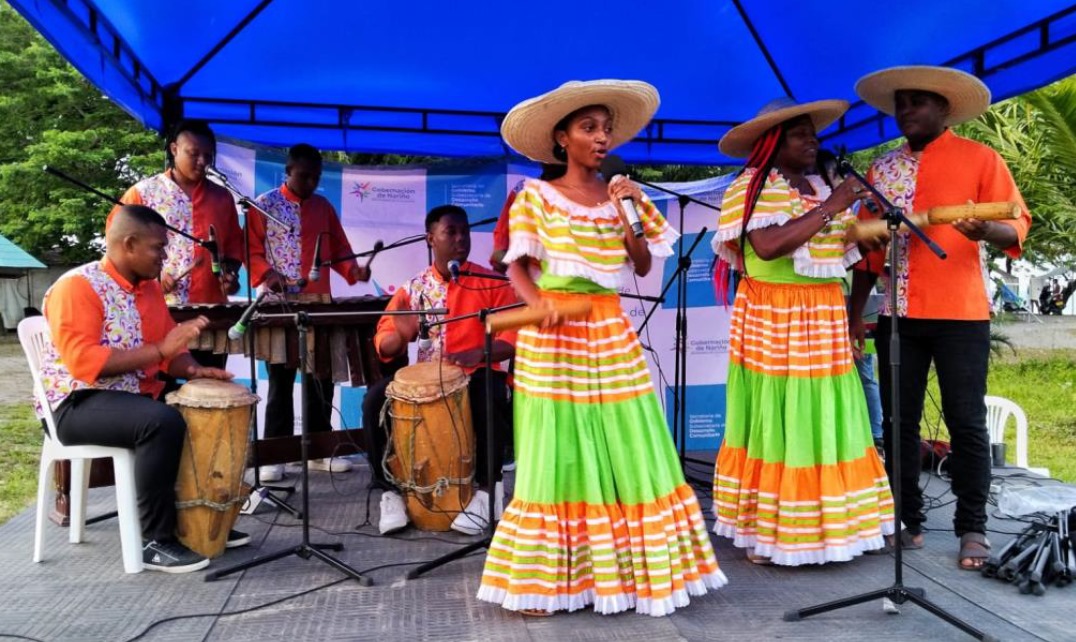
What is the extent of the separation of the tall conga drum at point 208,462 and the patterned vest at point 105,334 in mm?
330

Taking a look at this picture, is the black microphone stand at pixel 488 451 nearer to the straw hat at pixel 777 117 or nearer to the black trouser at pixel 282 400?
the straw hat at pixel 777 117

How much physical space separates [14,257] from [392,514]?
19.7 meters

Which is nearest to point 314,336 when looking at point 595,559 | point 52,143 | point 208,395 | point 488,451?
point 208,395

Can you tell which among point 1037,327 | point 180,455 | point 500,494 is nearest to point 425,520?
point 500,494

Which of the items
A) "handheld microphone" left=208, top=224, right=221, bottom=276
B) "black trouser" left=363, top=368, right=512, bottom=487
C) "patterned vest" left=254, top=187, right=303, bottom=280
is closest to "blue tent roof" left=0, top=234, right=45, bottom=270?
"patterned vest" left=254, top=187, right=303, bottom=280

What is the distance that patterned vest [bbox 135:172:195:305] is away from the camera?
539 centimetres

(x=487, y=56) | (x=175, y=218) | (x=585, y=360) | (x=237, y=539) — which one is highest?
(x=487, y=56)

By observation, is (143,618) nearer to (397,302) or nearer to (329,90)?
(397,302)

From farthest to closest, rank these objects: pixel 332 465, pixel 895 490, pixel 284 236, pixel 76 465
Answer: pixel 332 465
pixel 284 236
pixel 76 465
pixel 895 490

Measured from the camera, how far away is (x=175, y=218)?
17.8 ft

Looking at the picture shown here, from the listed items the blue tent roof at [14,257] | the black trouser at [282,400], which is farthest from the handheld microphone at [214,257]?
the blue tent roof at [14,257]

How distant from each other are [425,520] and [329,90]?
351cm

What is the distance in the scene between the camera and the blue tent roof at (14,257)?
A: 66.0 ft

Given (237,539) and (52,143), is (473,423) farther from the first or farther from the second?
(52,143)
